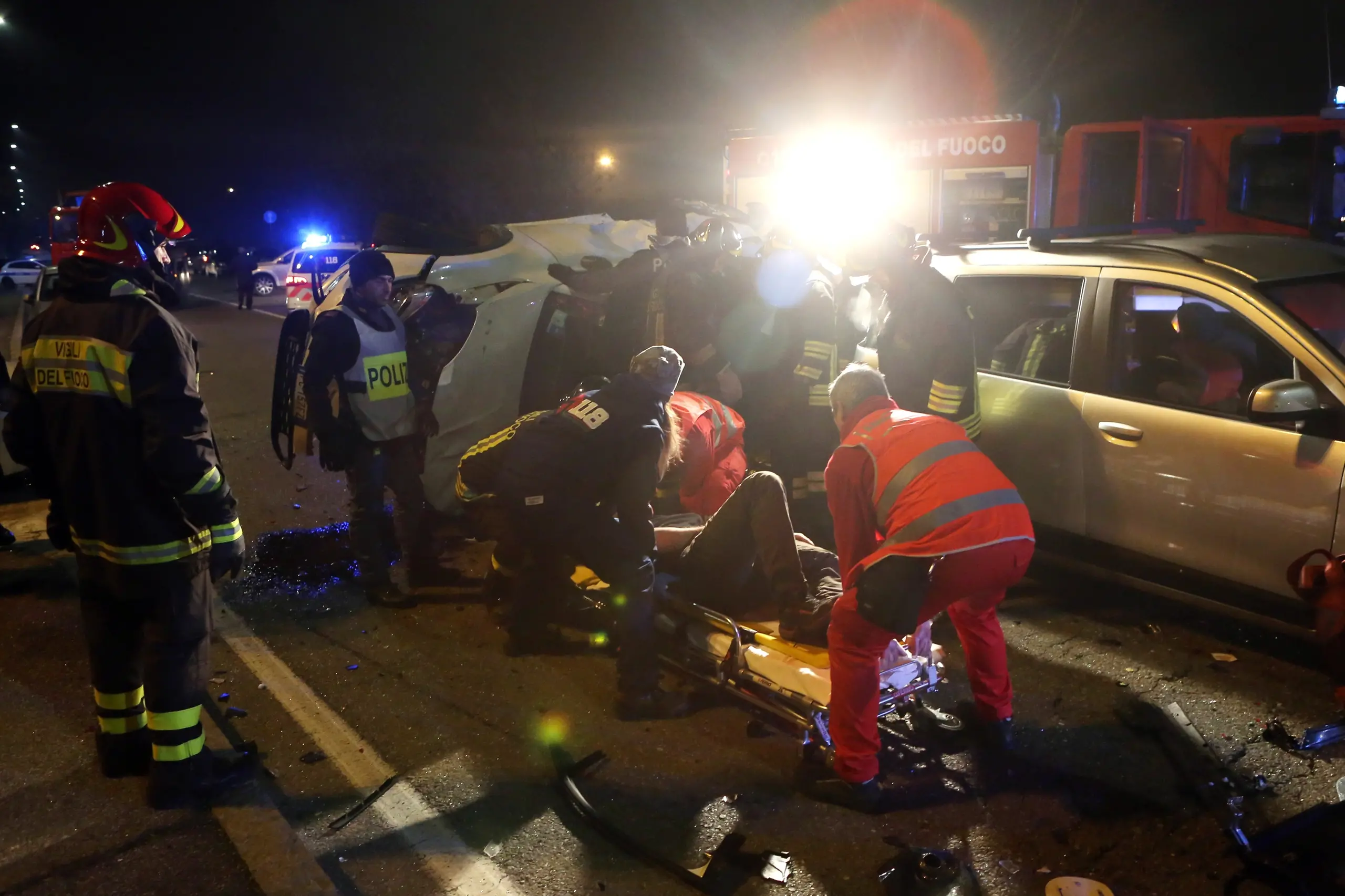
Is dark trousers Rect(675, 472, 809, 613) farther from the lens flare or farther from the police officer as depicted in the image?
the police officer

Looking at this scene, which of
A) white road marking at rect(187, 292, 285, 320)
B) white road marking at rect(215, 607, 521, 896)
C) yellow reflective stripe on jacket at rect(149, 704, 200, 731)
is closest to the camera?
white road marking at rect(215, 607, 521, 896)

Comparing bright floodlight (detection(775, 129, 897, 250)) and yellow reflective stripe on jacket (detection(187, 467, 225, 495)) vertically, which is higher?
bright floodlight (detection(775, 129, 897, 250))

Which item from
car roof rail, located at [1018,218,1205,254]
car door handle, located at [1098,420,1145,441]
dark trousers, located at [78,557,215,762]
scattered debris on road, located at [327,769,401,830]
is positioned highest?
car roof rail, located at [1018,218,1205,254]

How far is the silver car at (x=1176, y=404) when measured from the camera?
3994 millimetres

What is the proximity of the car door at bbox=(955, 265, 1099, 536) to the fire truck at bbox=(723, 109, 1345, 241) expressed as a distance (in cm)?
417

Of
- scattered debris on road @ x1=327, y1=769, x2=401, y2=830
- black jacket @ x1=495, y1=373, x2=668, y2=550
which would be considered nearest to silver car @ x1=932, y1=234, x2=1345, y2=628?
black jacket @ x1=495, y1=373, x2=668, y2=550

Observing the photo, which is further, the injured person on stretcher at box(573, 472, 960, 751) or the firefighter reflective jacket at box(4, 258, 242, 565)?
the injured person on stretcher at box(573, 472, 960, 751)

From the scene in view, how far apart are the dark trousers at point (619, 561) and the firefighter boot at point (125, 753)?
1.62 metres

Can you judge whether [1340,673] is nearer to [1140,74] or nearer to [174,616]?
[174,616]

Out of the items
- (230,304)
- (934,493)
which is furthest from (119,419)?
(230,304)

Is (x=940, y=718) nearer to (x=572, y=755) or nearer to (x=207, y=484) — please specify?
(x=572, y=755)

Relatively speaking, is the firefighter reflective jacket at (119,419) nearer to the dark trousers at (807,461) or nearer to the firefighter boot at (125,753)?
the firefighter boot at (125,753)

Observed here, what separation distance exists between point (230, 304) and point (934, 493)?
29553 mm

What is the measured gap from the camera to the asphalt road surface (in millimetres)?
3158
